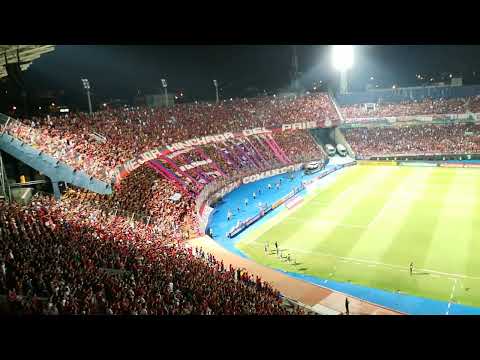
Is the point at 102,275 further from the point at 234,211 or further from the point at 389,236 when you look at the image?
the point at 234,211

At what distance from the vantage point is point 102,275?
11695 millimetres

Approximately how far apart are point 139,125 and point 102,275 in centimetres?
2377

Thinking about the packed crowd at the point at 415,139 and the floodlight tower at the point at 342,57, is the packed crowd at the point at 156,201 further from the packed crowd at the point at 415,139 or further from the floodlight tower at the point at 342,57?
the floodlight tower at the point at 342,57

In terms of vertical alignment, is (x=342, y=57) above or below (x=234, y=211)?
above

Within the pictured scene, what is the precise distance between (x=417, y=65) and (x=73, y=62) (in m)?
43.4

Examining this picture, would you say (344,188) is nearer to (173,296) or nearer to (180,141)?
(180,141)

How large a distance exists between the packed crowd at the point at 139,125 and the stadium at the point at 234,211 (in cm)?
16

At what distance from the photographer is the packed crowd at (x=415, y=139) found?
4447 centimetres

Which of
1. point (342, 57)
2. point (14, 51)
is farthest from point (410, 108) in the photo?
point (14, 51)

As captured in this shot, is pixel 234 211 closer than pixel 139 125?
Yes

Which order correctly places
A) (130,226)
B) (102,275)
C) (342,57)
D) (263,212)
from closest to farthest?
(102,275)
(130,226)
(263,212)
(342,57)

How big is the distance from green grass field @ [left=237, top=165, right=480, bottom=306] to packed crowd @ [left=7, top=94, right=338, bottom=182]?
10902 millimetres

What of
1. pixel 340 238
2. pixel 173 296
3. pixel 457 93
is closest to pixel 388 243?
pixel 340 238
